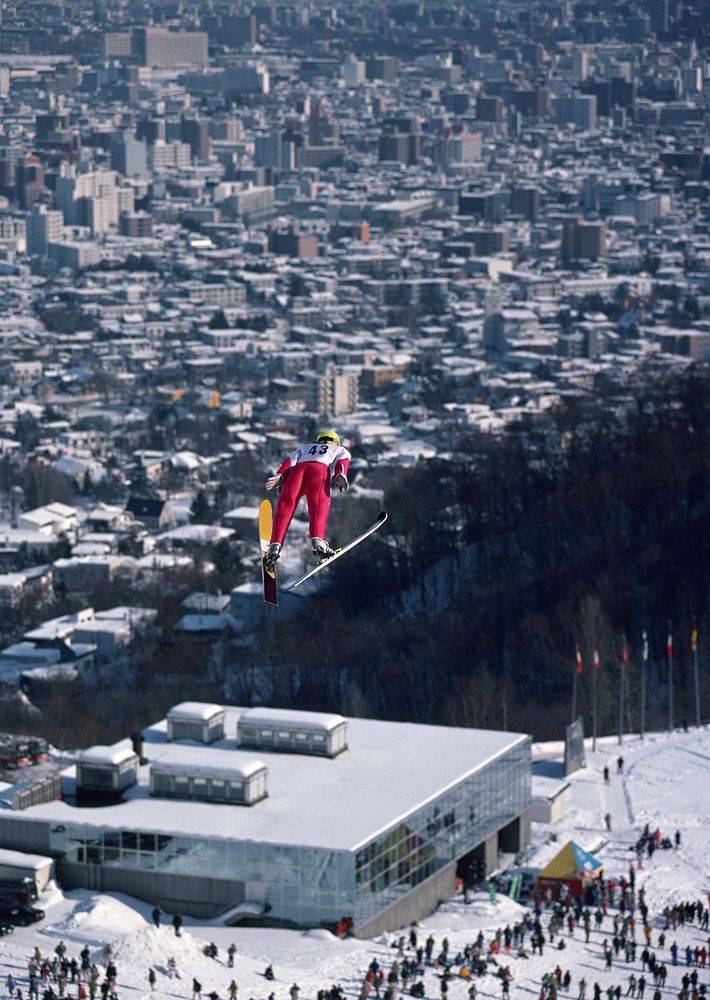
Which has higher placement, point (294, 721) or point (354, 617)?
point (294, 721)

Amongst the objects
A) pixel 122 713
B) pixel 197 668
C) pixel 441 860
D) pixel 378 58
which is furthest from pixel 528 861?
pixel 378 58

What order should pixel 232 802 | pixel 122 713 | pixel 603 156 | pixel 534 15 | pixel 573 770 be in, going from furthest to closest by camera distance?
pixel 534 15 < pixel 603 156 < pixel 122 713 < pixel 573 770 < pixel 232 802

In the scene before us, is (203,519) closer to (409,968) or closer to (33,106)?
(409,968)

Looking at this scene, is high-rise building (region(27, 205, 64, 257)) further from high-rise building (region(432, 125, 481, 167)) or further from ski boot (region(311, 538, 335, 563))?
ski boot (region(311, 538, 335, 563))

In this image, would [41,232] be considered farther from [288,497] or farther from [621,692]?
[288,497]

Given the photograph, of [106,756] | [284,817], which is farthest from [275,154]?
[284,817]

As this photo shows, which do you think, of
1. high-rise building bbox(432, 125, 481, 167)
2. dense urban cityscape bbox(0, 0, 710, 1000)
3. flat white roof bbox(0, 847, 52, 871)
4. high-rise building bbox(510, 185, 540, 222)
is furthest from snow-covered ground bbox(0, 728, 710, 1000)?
high-rise building bbox(432, 125, 481, 167)
